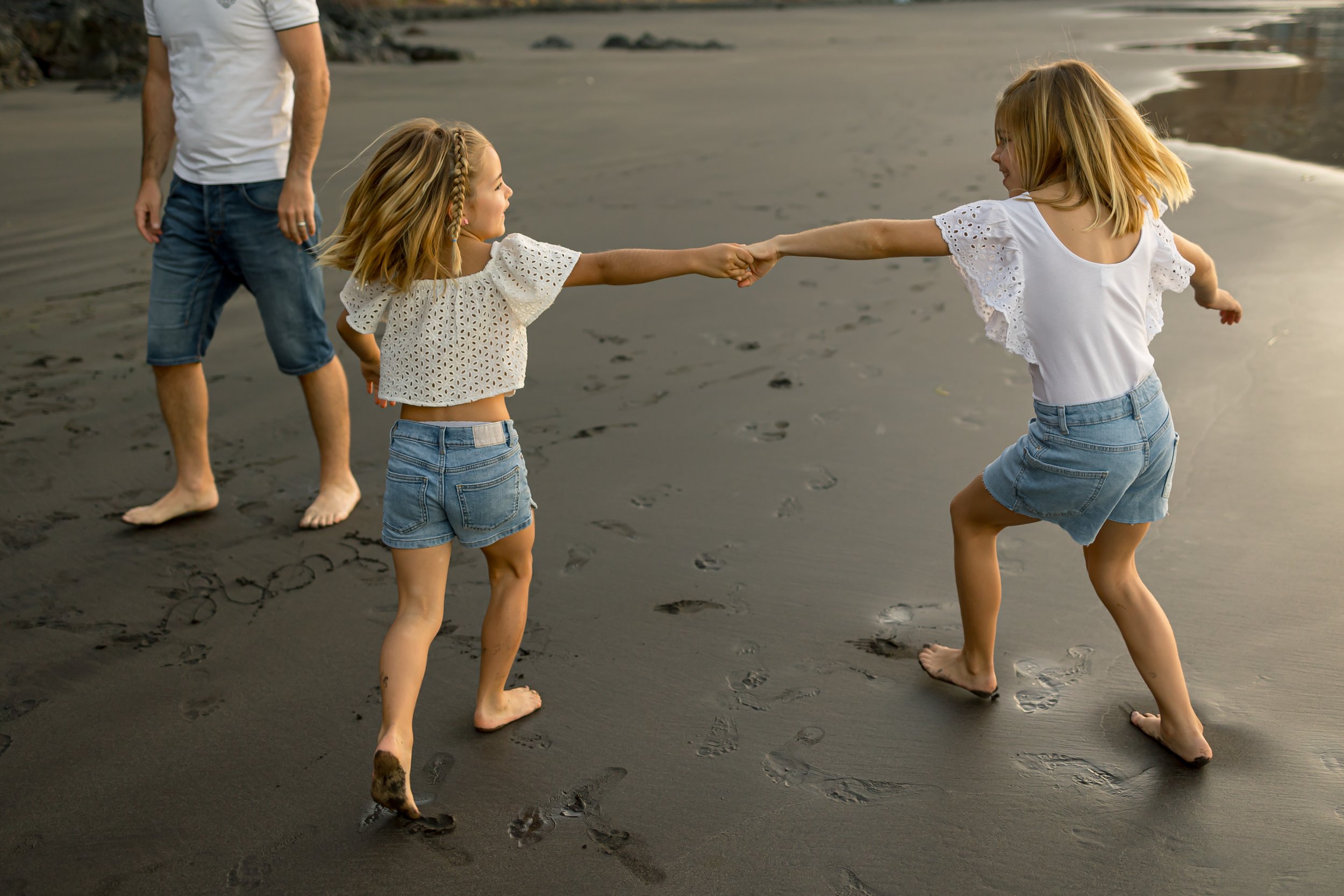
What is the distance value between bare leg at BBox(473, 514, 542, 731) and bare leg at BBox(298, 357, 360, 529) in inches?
51.2

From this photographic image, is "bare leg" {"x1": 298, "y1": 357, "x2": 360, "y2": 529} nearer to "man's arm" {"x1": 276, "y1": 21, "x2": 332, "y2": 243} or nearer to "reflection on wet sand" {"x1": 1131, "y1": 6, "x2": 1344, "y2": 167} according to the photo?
"man's arm" {"x1": 276, "y1": 21, "x2": 332, "y2": 243}

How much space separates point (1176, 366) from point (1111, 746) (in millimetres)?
2806

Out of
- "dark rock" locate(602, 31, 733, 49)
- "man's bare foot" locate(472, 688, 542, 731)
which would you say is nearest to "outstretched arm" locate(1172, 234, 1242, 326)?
"man's bare foot" locate(472, 688, 542, 731)

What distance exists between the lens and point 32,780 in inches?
92.7

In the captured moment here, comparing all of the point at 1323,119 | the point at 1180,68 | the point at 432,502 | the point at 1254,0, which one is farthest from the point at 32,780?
the point at 1254,0

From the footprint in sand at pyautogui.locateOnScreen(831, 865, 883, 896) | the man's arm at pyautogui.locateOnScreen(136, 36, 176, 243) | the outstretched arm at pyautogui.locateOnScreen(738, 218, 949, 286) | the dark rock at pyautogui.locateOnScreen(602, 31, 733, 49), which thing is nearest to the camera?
the footprint in sand at pyautogui.locateOnScreen(831, 865, 883, 896)

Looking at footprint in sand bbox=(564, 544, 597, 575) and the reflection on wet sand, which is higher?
A: the reflection on wet sand

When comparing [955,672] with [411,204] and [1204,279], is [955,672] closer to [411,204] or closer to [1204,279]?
[1204,279]

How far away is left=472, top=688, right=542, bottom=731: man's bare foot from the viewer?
8.25 ft

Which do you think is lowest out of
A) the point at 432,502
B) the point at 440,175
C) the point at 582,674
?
the point at 582,674

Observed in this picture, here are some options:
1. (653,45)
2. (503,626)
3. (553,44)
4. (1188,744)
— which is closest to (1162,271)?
(1188,744)

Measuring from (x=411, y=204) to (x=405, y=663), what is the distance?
0.96 metres

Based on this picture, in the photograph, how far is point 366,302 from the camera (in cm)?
229

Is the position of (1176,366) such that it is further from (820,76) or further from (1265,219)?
(820,76)
